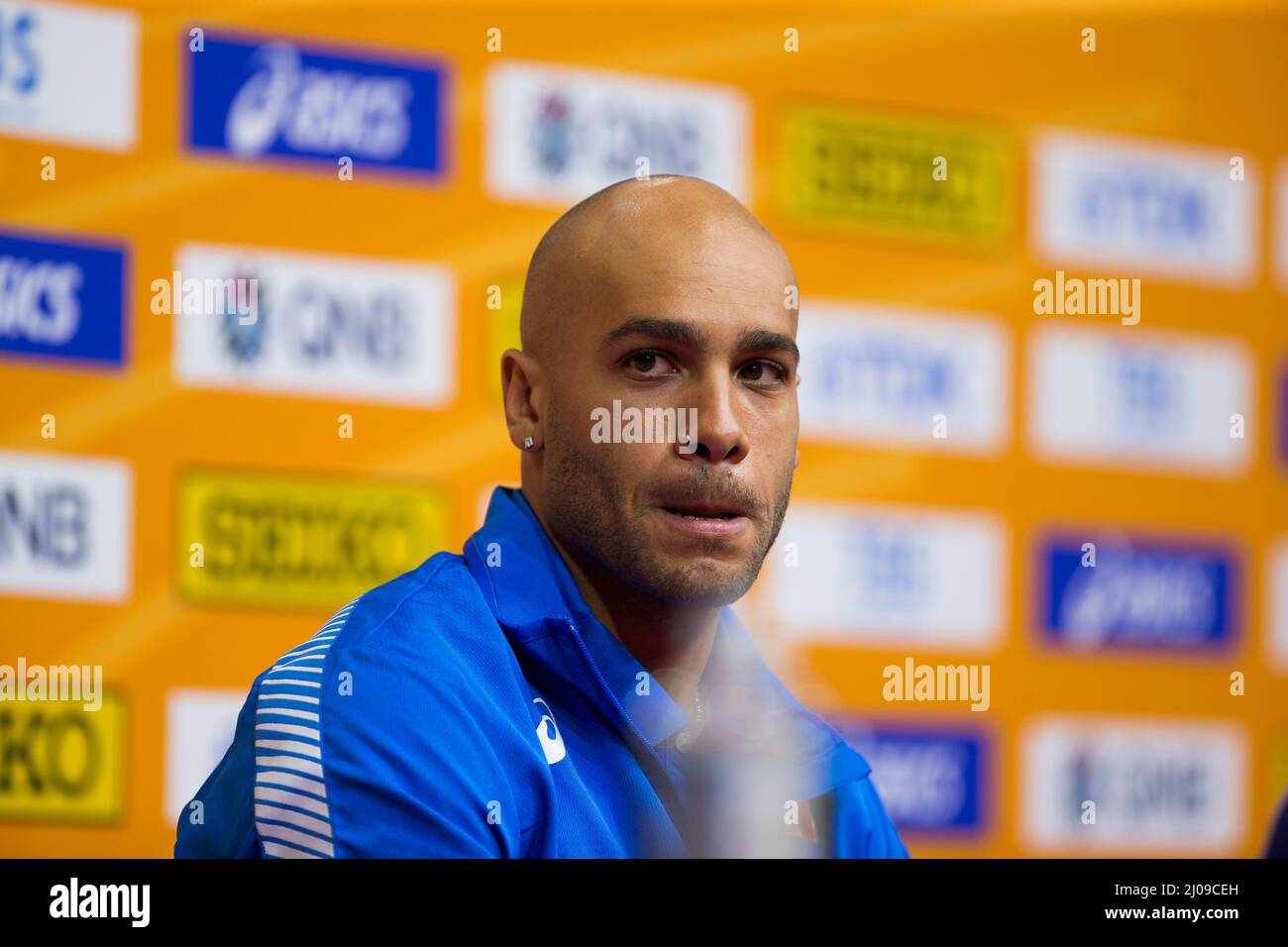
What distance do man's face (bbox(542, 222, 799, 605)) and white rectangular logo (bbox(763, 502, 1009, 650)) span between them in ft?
3.10

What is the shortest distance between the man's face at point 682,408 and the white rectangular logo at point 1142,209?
1.40 metres

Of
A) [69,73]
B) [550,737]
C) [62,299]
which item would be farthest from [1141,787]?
[69,73]

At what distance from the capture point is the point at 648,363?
1.37m

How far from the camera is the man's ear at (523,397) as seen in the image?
1.44 metres

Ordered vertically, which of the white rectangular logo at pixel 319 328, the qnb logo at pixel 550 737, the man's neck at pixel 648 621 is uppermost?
the white rectangular logo at pixel 319 328

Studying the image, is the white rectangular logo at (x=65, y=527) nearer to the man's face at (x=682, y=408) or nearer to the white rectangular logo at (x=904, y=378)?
the man's face at (x=682, y=408)

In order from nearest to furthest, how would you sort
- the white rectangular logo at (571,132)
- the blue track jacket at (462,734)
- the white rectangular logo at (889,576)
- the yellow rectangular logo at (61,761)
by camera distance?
the blue track jacket at (462,734) < the yellow rectangular logo at (61,761) < the white rectangular logo at (571,132) < the white rectangular logo at (889,576)

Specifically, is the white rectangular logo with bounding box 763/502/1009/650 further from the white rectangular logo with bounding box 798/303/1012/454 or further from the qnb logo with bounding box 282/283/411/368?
the qnb logo with bounding box 282/283/411/368

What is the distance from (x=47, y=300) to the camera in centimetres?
204

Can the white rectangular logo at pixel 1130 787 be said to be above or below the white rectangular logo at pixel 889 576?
below

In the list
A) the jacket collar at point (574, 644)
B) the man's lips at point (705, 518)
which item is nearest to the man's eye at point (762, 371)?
the man's lips at point (705, 518)

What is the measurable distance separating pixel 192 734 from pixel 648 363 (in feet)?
3.46

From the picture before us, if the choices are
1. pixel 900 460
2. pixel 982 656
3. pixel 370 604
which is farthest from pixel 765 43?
pixel 370 604

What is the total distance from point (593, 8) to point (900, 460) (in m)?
0.89
